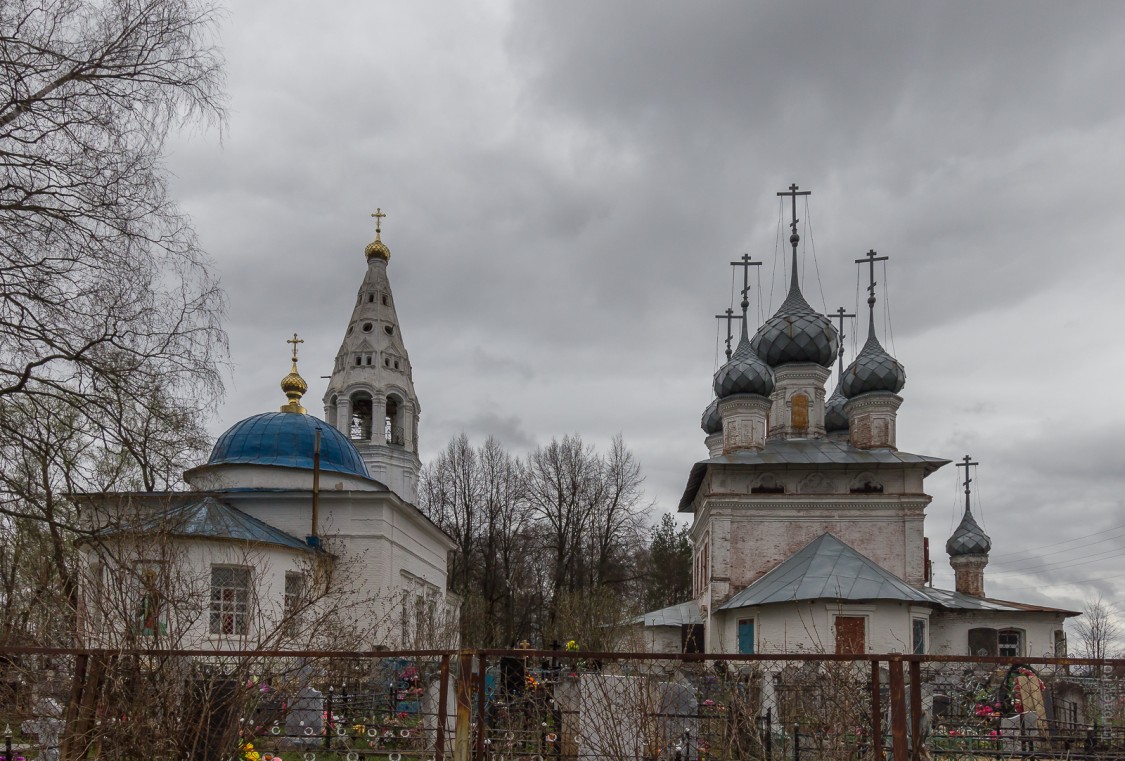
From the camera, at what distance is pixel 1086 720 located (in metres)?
12.3

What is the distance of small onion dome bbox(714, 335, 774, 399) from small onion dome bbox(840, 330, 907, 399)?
93.8 inches

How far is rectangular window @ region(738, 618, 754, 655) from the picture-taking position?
24.2 meters

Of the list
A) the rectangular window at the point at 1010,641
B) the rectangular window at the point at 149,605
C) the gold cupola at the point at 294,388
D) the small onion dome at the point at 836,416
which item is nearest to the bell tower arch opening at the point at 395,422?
the gold cupola at the point at 294,388

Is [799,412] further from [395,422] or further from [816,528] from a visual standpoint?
[395,422]

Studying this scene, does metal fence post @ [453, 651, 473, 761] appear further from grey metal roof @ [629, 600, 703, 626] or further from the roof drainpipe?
grey metal roof @ [629, 600, 703, 626]

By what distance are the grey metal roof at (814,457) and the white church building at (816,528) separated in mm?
30

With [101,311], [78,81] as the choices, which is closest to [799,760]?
[101,311]

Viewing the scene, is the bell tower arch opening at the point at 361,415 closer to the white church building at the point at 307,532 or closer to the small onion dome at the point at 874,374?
the white church building at the point at 307,532

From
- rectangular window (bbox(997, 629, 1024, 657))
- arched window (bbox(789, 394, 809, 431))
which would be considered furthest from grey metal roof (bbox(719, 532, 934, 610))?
arched window (bbox(789, 394, 809, 431))

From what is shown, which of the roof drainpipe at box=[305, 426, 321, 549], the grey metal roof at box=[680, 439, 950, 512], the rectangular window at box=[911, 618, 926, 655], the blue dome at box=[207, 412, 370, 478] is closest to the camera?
the roof drainpipe at box=[305, 426, 321, 549]

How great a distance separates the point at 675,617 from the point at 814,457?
7313 mm

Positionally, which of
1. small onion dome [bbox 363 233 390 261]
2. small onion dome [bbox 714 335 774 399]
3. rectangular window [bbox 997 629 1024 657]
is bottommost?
rectangular window [bbox 997 629 1024 657]

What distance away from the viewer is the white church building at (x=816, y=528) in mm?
23047

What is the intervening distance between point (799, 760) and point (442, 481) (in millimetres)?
32124
